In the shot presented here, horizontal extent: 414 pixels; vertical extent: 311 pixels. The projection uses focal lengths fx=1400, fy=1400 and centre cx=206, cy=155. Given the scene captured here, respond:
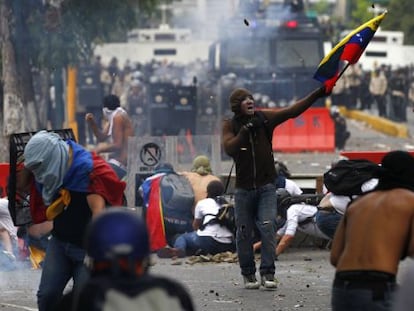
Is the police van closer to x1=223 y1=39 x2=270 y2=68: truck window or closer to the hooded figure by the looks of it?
x1=223 y1=39 x2=270 y2=68: truck window

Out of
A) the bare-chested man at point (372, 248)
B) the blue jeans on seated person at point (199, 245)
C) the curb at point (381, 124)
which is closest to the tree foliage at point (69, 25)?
the blue jeans on seated person at point (199, 245)

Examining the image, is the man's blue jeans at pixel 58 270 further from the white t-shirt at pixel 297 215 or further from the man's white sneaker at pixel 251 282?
the white t-shirt at pixel 297 215

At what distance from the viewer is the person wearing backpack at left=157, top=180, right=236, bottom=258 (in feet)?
41.2

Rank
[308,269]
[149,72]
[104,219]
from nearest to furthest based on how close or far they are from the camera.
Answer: [104,219] < [308,269] < [149,72]

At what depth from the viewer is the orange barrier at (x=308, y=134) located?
2675cm

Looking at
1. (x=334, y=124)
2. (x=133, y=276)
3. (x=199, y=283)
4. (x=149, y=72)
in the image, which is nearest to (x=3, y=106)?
(x=334, y=124)

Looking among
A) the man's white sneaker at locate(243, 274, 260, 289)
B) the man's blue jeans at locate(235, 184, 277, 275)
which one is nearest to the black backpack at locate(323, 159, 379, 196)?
the man's blue jeans at locate(235, 184, 277, 275)

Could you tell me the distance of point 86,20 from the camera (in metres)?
23.0

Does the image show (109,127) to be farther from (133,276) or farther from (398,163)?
(133,276)

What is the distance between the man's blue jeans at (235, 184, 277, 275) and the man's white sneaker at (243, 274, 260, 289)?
10cm

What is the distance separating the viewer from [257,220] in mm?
10172

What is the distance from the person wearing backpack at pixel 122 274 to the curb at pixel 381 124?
92.9 ft

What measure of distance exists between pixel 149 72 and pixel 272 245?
32.2m

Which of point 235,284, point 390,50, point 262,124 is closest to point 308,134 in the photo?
point 235,284
